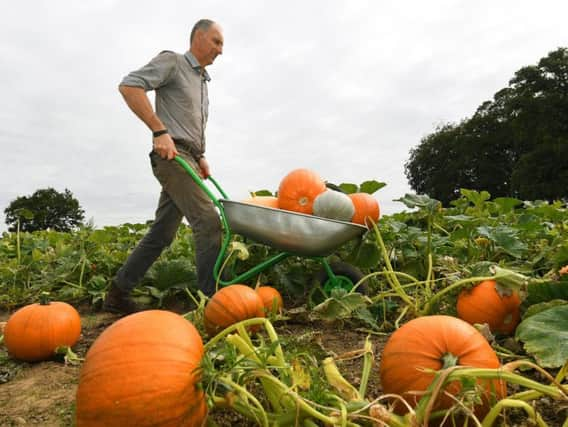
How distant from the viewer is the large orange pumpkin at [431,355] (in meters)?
1.31

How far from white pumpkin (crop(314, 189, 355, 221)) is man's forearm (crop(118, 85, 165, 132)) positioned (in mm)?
1291

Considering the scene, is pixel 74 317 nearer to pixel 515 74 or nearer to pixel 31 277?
pixel 31 277

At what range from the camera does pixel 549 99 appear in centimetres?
2522

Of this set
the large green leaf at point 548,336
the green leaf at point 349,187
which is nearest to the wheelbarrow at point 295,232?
the green leaf at point 349,187

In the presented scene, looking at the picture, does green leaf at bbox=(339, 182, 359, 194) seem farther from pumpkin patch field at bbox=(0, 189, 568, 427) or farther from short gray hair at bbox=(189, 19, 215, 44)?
short gray hair at bbox=(189, 19, 215, 44)

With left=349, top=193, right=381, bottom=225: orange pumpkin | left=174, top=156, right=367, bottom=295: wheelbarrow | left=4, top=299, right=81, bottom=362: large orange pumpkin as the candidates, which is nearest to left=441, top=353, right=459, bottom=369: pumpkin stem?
left=174, top=156, right=367, bottom=295: wheelbarrow

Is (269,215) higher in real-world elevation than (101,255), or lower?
Answer: higher

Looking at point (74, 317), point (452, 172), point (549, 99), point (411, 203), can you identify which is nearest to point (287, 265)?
point (411, 203)

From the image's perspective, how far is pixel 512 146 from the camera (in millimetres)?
32281

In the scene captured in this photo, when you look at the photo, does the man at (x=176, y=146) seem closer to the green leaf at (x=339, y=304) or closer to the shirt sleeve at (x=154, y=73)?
the shirt sleeve at (x=154, y=73)

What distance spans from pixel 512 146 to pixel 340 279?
33844mm

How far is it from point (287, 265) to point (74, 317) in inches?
64.1

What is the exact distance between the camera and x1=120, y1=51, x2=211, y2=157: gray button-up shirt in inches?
134

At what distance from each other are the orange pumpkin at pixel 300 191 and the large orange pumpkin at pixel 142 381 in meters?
2.06
